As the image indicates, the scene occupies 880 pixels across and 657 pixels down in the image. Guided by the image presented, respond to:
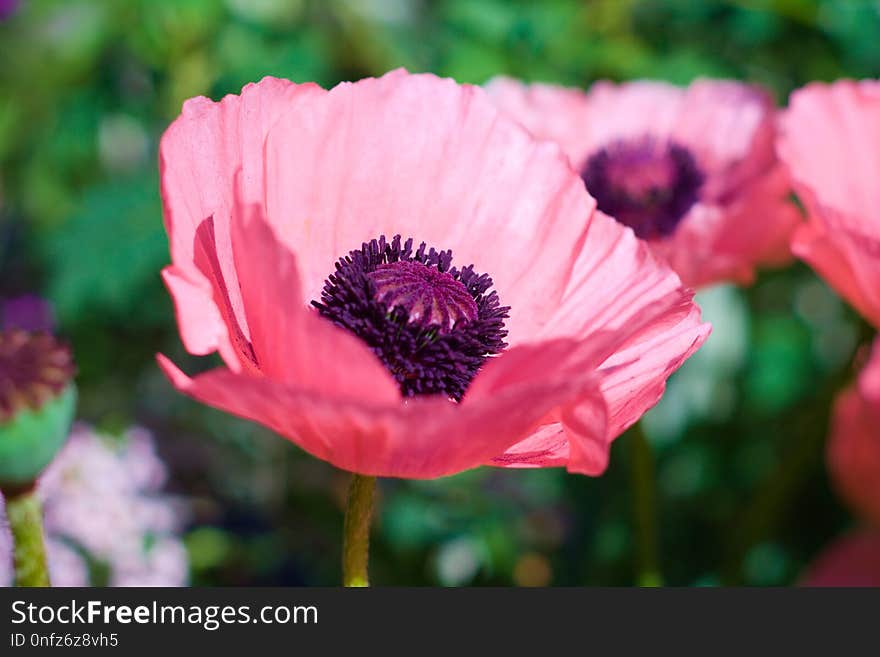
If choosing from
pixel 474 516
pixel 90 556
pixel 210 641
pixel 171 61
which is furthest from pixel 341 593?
pixel 171 61

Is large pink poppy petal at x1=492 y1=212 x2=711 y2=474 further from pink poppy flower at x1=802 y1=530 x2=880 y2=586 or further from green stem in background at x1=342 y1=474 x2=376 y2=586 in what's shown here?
pink poppy flower at x1=802 y1=530 x2=880 y2=586

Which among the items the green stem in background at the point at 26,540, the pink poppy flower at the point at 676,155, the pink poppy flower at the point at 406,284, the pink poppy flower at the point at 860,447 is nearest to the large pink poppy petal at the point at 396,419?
the pink poppy flower at the point at 406,284

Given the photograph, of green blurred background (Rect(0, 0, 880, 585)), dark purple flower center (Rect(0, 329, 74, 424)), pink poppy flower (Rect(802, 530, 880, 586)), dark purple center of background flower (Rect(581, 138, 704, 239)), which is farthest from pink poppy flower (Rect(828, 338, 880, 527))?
dark purple flower center (Rect(0, 329, 74, 424))

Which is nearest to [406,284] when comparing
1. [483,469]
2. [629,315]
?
[629,315]

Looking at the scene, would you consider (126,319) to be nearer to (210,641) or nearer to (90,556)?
(90,556)

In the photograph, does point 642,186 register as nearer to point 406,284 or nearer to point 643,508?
point 643,508

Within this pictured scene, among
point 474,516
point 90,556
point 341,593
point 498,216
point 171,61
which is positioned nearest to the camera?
point 341,593

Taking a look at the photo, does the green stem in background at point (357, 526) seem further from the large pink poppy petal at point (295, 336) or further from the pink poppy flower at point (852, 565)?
the pink poppy flower at point (852, 565)
